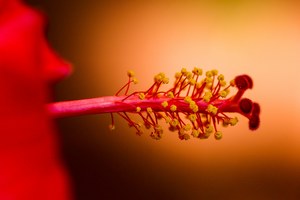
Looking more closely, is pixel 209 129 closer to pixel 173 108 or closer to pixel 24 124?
pixel 173 108

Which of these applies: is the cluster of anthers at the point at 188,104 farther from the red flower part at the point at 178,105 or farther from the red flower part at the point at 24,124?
the red flower part at the point at 24,124

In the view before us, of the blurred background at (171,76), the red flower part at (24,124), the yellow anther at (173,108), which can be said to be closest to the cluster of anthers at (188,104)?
the yellow anther at (173,108)

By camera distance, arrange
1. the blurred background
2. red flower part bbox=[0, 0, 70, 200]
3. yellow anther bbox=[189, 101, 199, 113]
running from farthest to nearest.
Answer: the blurred background < yellow anther bbox=[189, 101, 199, 113] < red flower part bbox=[0, 0, 70, 200]

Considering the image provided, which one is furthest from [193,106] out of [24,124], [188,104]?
[24,124]

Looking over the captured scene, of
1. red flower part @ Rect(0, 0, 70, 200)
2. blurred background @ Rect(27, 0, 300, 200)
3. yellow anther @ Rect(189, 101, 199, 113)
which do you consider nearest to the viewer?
red flower part @ Rect(0, 0, 70, 200)

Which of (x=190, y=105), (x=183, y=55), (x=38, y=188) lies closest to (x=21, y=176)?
(x=38, y=188)

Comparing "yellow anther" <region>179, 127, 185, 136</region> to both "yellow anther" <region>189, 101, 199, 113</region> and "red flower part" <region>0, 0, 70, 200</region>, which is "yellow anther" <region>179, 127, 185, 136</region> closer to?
"yellow anther" <region>189, 101, 199, 113</region>

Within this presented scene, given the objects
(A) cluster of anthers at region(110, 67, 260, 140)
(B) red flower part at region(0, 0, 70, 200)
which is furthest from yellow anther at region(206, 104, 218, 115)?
(B) red flower part at region(0, 0, 70, 200)
